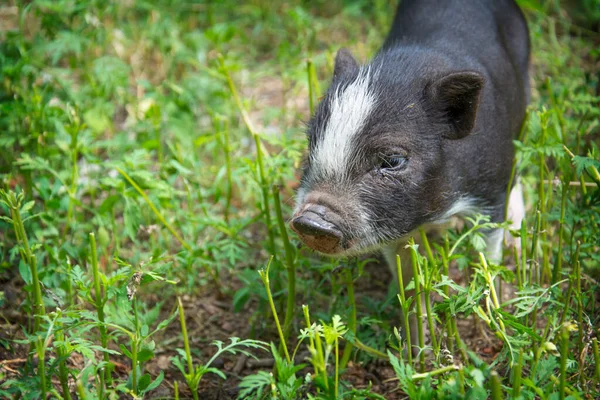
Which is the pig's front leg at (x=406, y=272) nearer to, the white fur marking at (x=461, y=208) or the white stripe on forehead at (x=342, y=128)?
the white fur marking at (x=461, y=208)

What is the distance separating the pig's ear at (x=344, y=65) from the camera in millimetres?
3539

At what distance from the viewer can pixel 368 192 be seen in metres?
3.11

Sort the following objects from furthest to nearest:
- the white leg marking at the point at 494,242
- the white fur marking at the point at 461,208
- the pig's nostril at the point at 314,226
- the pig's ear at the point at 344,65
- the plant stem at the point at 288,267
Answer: the white leg marking at the point at 494,242, the pig's ear at the point at 344,65, the white fur marking at the point at 461,208, the plant stem at the point at 288,267, the pig's nostril at the point at 314,226

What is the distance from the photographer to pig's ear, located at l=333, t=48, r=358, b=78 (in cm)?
354

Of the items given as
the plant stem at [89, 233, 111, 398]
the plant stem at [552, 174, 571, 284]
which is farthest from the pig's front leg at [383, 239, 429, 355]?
the plant stem at [89, 233, 111, 398]

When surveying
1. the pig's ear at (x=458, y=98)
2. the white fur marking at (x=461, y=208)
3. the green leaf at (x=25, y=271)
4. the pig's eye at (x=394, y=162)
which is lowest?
the green leaf at (x=25, y=271)

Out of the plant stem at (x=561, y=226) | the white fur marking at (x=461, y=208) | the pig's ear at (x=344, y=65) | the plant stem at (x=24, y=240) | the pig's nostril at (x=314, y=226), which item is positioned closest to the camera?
the plant stem at (x=24, y=240)

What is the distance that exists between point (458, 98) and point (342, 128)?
21.7 inches

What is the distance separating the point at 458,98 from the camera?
3199 mm

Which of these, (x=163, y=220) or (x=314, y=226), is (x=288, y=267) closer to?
(x=314, y=226)

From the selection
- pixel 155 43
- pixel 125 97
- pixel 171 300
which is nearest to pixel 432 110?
pixel 171 300

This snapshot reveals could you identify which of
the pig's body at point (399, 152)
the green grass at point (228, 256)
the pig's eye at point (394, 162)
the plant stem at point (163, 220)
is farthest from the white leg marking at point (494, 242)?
the plant stem at point (163, 220)

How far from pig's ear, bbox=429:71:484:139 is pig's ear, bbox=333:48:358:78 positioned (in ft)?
1.68

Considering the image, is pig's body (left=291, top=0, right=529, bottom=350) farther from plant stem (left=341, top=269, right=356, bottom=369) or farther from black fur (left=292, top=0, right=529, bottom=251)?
plant stem (left=341, top=269, right=356, bottom=369)
